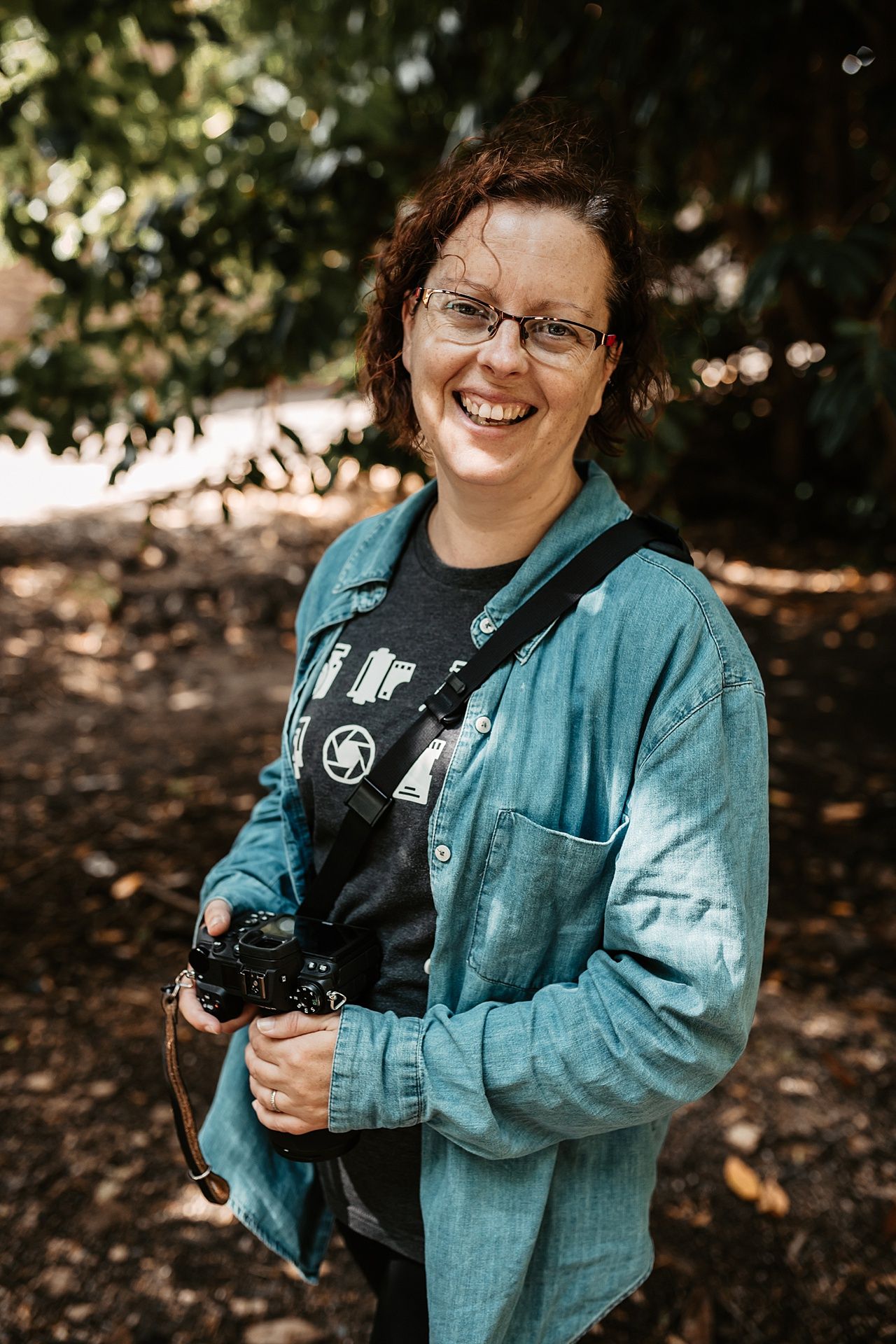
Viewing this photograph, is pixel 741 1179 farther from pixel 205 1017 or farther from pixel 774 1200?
pixel 205 1017

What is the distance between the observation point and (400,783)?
134 cm

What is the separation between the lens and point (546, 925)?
1271mm

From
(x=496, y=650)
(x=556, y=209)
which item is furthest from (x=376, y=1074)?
(x=556, y=209)

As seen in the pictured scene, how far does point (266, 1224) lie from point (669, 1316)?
1.22m

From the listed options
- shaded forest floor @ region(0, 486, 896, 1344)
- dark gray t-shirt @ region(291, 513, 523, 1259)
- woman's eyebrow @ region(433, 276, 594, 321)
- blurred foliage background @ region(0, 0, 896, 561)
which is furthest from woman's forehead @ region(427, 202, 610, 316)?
shaded forest floor @ region(0, 486, 896, 1344)

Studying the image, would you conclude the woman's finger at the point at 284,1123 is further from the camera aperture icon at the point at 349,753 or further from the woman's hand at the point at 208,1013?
the camera aperture icon at the point at 349,753

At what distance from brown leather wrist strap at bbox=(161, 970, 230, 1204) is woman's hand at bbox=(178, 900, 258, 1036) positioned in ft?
0.06

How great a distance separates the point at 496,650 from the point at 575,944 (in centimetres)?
→ 38

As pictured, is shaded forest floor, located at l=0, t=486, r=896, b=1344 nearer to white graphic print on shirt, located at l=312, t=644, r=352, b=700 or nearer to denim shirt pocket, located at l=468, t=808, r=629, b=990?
denim shirt pocket, located at l=468, t=808, r=629, b=990

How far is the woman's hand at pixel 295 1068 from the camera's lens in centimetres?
125

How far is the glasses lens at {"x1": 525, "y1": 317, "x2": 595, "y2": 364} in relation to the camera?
1267 millimetres

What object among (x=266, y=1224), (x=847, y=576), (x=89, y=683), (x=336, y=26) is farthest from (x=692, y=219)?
(x=266, y=1224)

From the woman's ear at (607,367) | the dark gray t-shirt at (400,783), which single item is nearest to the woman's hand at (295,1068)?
the dark gray t-shirt at (400,783)

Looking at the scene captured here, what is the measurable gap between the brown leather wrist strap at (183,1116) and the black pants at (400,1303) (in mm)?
264
